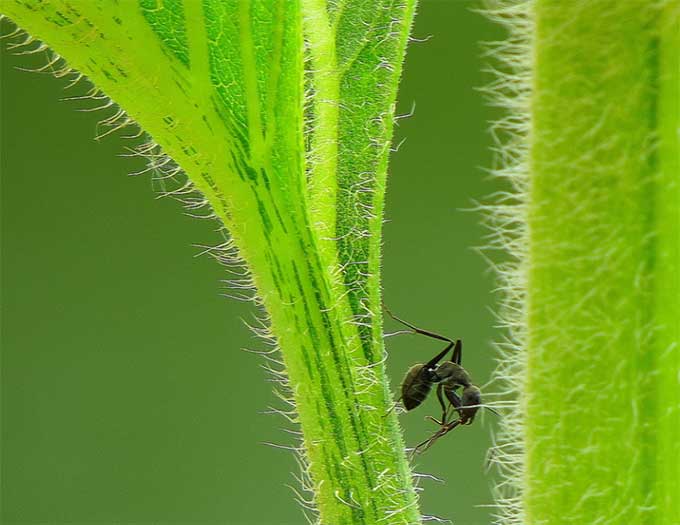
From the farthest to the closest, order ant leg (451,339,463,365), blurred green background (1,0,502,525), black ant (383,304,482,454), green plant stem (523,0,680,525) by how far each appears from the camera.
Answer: blurred green background (1,0,502,525) → ant leg (451,339,463,365) → black ant (383,304,482,454) → green plant stem (523,0,680,525)

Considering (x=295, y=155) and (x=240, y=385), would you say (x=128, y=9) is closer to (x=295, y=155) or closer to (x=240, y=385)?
(x=295, y=155)

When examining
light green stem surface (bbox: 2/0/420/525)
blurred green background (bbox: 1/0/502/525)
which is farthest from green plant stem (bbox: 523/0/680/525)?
A: blurred green background (bbox: 1/0/502/525)

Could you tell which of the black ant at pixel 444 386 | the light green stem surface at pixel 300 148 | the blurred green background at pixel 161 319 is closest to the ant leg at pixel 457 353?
the black ant at pixel 444 386

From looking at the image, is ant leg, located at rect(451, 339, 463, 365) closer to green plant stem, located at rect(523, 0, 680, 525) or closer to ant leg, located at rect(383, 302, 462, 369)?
ant leg, located at rect(383, 302, 462, 369)

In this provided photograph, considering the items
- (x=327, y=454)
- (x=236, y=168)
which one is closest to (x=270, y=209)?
(x=236, y=168)

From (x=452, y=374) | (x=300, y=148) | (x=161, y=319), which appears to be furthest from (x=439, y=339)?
(x=161, y=319)

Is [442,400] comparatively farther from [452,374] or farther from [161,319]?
[161,319]
